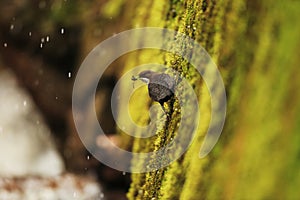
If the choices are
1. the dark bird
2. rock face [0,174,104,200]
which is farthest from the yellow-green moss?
rock face [0,174,104,200]

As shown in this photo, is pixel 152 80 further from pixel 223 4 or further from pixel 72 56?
pixel 72 56

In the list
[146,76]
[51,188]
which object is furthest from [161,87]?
[51,188]

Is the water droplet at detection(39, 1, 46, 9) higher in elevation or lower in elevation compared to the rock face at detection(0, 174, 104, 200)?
higher

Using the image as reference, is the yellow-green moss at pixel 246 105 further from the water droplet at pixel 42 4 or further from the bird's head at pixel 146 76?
the water droplet at pixel 42 4

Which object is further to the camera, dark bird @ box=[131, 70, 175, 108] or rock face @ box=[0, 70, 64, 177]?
rock face @ box=[0, 70, 64, 177]

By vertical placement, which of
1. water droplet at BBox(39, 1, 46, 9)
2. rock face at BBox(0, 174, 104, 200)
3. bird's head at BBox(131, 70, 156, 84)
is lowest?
rock face at BBox(0, 174, 104, 200)

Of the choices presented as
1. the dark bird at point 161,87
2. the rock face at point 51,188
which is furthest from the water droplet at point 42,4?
the dark bird at point 161,87

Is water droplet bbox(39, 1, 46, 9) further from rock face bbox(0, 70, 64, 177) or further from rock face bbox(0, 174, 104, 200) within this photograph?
rock face bbox(0, 174, 104, 200)

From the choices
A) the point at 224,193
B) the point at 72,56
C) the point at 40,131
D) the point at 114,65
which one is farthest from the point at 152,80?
the point at 40,131
